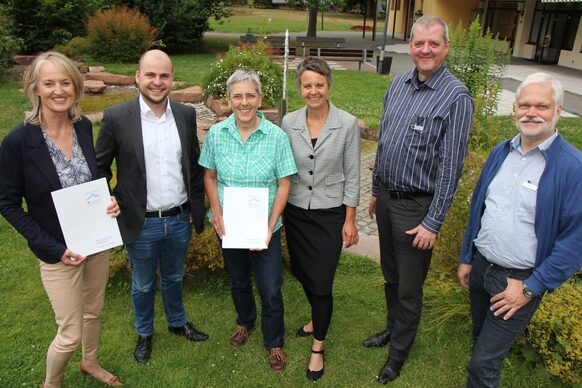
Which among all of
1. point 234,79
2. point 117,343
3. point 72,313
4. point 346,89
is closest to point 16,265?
point 117,343

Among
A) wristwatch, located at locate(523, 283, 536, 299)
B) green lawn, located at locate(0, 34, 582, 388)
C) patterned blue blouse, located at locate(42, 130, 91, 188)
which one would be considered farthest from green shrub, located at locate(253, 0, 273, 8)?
wristwatch, located at locate(523, 283, 536, 299)

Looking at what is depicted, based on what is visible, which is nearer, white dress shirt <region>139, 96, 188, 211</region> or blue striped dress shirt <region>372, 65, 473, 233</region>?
blue striped dress shirt <region>372, 65, 473, 233</region>

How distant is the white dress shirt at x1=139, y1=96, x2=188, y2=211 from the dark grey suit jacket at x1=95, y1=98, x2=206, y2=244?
3 centimetres

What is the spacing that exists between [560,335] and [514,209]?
133cm

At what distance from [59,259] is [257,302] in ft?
6.49

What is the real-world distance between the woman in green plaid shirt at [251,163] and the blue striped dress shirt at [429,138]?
66cm

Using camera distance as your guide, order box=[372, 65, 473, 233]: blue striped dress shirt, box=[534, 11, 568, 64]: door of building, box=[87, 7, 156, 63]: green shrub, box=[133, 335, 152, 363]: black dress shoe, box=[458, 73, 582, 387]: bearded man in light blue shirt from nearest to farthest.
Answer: box=[458, 73, 582, 387]: bearded man in light blue shirt, box=[372, 65, 473, 233]: blue striped dress shirt, box=[133, 335, 152, 363]: black dress shoe, box=[87, 7, 156, 63]: green shrub, box=[534, 11, 568, 64]: door of building

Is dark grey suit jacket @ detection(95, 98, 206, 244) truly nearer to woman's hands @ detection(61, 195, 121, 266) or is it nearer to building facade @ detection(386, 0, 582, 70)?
woman's hands @ detection(61, 195, 121, 266)

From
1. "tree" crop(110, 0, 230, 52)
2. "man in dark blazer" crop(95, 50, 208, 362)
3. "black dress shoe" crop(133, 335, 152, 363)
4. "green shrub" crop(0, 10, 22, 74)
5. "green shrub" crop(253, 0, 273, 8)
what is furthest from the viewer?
"green shrub" crop(253, 0, 273, 8)

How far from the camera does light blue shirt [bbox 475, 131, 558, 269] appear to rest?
2.23 meters

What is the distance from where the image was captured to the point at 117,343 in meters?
3.52

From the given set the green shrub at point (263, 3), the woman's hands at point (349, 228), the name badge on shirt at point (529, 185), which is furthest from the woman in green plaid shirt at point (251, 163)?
the green shrub at point (263, 3)

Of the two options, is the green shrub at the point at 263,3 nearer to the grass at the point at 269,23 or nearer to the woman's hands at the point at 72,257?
the grass at the point at 269,23

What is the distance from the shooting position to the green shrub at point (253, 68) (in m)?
10.2
